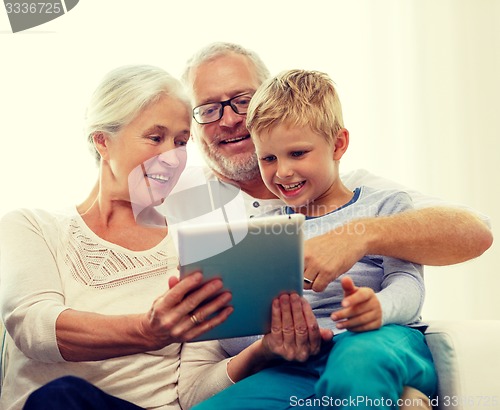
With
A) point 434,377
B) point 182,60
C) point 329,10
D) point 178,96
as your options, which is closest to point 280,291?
point 434,377

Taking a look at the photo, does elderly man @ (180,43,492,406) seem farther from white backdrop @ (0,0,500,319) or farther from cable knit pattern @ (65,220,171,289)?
white backdrop @ (0,0,500,319)

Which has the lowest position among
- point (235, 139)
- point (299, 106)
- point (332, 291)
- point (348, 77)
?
point (332, 291)

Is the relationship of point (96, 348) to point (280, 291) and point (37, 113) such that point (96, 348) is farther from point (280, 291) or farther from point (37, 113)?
point (37, 113)

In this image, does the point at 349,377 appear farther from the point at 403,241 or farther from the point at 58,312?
the point at 58,312

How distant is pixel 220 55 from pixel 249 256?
3.27 feet

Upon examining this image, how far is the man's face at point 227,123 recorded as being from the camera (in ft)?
6.42

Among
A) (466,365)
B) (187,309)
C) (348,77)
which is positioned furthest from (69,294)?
(348,77)

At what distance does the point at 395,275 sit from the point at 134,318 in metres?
0.53

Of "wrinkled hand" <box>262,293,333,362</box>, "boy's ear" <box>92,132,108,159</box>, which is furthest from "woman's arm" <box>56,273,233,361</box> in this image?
"boy's ear" <box>92,132,108,159</box>

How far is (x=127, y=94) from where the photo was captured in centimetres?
170

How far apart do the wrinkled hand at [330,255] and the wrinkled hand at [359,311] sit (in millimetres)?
97

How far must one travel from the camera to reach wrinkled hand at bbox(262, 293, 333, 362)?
1306 millimetres

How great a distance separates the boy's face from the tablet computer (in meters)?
0.34

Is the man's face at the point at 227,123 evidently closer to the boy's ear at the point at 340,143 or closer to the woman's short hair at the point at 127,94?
the woman's short hair at the point at 127,94
